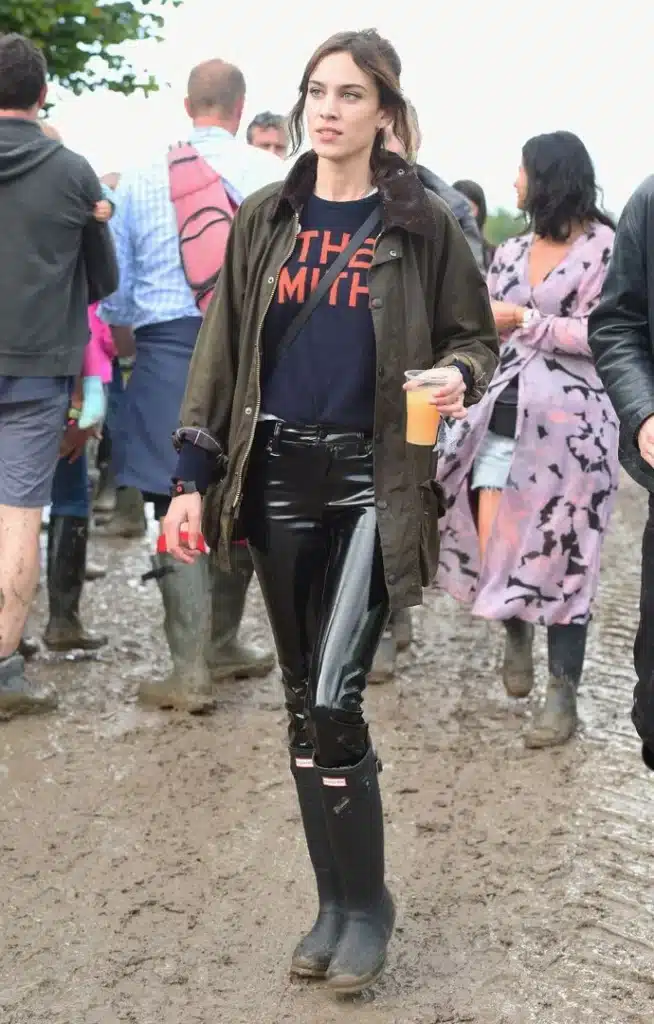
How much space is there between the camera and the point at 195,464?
3480 mm

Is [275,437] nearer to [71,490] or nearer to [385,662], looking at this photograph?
[385,662]

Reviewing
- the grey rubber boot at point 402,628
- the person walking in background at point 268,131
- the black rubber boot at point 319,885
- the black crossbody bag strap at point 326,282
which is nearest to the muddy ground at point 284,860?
the black rubber boot at point 319,885

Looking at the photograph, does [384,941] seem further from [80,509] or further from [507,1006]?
[80,509]

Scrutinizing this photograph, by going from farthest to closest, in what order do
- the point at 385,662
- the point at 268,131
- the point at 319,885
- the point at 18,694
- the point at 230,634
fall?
the point at 268,131
the point at 230,634
the point at 385,662
the point at 18,694
the point at 319,885

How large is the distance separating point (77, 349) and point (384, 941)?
279 centimetres

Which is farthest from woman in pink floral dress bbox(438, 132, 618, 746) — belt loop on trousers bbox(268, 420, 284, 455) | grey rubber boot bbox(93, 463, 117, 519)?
grey rubber boot bbox(93, 463, 117, 519)

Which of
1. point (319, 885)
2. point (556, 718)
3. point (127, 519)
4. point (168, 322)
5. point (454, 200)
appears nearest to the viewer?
point (319, 885)

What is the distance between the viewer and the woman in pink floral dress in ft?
17.8

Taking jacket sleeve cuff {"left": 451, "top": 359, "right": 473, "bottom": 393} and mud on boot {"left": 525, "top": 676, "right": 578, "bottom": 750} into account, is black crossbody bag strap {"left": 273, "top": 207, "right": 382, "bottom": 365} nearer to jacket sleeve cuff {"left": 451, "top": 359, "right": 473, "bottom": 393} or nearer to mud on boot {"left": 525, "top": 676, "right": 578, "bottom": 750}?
jacket sleeve cuff {"left": 451, "top": 359, "right": 473, "bottom": 393}

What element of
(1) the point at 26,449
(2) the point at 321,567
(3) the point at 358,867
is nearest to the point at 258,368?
(2) the point at 321,567

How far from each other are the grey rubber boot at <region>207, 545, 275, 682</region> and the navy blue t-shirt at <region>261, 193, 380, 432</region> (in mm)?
2856

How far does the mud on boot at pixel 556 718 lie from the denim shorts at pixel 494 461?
0.78 m

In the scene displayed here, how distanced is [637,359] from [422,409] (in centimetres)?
50

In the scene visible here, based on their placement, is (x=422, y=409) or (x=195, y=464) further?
(x=195, y=464)
